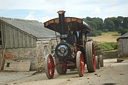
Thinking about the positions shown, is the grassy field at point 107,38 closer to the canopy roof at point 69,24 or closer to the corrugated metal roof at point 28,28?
the corrugated metal roof at point 28,28

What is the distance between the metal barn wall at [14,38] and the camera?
15.9 m

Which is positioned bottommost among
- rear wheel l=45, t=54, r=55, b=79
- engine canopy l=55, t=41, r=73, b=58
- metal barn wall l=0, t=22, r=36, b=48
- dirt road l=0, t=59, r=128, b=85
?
dirt road l=0, t=59, r=128, b=85

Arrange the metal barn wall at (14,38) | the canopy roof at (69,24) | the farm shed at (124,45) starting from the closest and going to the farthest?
1. the canopy roof at (69,24)
2. the metal barn wall at (14,38)
3. the farm shed at (124,45)

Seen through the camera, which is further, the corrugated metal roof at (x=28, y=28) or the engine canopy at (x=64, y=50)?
the corrugated metal roof at (x=28, y=28)

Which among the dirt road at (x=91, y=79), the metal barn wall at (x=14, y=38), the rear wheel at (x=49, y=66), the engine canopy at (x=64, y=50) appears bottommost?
the dirt road at (x=91, y=79)

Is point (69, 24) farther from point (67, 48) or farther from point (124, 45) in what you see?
point (124, 45)

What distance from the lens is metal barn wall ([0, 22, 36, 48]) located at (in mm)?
15866

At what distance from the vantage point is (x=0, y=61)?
53.2 ft

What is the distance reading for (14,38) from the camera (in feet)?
53.2

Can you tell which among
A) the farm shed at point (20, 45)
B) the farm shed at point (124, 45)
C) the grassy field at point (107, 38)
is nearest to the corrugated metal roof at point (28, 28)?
the farm shed at point (20, 45)

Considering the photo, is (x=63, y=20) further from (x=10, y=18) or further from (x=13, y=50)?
(x=10, y=18)

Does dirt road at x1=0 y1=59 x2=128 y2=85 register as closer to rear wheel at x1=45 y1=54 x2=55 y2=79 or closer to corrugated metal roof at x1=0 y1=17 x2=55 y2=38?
rear wheel at x1=45 y1=54 x2=55 y2=79

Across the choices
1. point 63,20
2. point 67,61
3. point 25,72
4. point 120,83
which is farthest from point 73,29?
point 25,72

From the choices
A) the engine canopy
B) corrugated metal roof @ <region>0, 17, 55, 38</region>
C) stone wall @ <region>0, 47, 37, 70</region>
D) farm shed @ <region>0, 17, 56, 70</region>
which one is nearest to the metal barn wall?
farm shed @ <region>0, 17, 56, 70</region>
